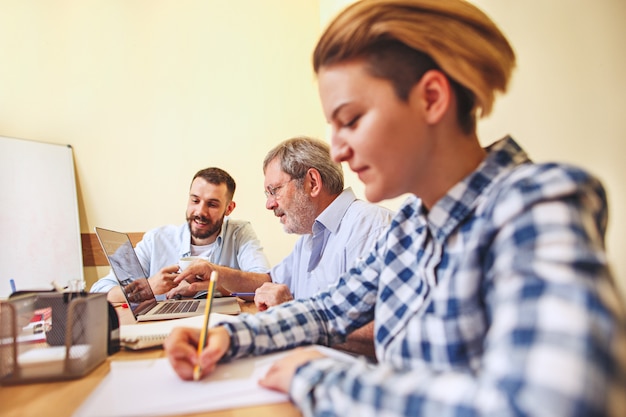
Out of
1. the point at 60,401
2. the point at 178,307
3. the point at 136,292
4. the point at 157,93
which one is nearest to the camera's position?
the point at 60,401

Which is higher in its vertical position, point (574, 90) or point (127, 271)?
point (574, 90)

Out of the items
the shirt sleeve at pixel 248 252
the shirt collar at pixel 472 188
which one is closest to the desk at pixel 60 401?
the shirt collar at pixel 472 188

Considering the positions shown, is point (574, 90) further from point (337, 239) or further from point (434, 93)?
point (337, 239)

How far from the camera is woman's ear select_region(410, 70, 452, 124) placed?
0.58 metres

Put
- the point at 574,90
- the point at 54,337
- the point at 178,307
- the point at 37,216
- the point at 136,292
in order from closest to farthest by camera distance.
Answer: the point at 54,337, the point at 574,90, the point at 136,292, the point at 178,307, the point at 37,216

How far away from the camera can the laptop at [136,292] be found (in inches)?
46.5

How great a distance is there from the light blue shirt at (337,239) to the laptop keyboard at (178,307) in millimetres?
413

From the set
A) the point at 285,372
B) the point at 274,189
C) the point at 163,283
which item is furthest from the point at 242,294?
the point at 285,372

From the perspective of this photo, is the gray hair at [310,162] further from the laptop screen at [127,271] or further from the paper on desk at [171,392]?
the paper on desk at [171,392]

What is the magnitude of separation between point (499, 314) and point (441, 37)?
0.39 metres

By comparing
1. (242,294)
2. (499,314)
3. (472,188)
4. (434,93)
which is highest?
(434,93)

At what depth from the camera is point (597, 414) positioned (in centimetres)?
32

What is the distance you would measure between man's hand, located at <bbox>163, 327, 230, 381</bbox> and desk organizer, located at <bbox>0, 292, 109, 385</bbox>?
147 mm

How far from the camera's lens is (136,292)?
127cm
